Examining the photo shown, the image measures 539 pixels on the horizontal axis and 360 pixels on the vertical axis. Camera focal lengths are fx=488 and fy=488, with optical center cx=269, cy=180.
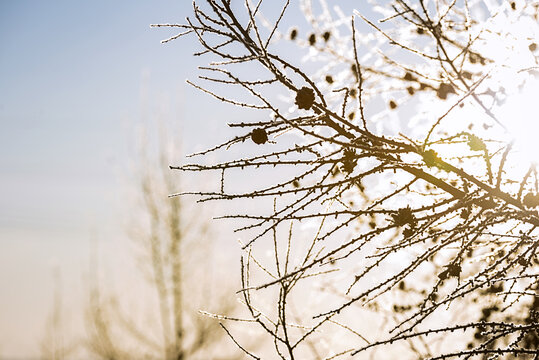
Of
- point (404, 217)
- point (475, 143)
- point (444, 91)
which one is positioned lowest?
point (404, 217)

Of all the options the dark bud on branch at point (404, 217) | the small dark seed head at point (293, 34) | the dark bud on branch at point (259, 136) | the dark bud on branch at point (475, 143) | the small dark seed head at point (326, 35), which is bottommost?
the dark bud on branch at point (404, 217)

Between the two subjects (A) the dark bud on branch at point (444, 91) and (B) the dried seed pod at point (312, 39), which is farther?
(B) the dried seed pod at point (312, 39)

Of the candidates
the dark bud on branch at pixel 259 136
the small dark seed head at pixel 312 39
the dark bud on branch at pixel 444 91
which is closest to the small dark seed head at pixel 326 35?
the small dark seed head at pixel 312 39

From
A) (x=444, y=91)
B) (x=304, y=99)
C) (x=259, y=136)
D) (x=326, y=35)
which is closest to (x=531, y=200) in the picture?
(x=304, y=99)

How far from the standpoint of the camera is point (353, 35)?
163cm

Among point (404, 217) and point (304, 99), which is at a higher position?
point (304, 99)

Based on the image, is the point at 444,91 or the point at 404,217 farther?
the point at 444,91

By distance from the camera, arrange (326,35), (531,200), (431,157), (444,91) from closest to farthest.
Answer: (431,157), (531,200), (444,91), (326,35)

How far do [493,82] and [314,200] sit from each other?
5.12 feet

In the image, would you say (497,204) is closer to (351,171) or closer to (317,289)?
(351,171)

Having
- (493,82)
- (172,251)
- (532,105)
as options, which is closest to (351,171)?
(532,105)

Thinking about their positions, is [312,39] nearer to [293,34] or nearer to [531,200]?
[293,34]

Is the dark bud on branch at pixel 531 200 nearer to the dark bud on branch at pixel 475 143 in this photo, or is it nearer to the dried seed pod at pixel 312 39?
the dark bud on branch at pixel 475 143

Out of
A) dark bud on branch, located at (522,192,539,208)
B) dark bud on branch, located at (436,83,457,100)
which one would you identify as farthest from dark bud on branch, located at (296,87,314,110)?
dark bud on branch, located at (436,83,457,100)
